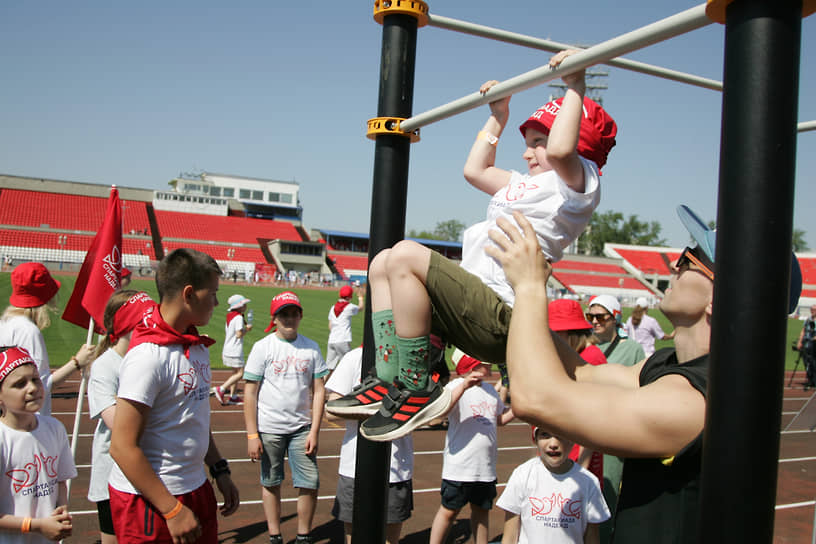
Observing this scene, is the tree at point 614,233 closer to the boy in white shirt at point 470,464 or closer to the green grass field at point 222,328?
the green grass field at point 222,328

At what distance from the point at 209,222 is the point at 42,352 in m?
58.8

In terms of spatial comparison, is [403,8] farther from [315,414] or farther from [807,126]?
[315,414]

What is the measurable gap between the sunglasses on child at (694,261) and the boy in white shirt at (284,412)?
350 centimetres

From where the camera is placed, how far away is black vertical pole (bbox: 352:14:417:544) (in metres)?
2.37

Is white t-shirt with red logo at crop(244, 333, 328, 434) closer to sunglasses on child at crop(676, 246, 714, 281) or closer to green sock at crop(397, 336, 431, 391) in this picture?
green sock at crop(397, 336, 431, 391)

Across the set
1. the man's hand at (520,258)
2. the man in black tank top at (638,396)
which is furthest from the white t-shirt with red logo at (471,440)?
the man's hand at (520,258)

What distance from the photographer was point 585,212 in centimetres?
197

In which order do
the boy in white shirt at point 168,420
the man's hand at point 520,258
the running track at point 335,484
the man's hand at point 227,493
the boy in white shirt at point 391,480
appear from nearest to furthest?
the man's hand at point 520,258
the boy in white shirt at point 168,420
the man's hand at point 227,493
the boy in white shirt at point 391,480
the running track at point 335,484

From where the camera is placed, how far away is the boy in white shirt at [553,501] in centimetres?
329

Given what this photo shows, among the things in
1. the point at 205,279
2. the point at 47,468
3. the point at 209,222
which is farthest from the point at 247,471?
the point at 209,222

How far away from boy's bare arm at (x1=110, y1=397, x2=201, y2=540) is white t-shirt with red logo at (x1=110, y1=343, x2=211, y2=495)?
0.17ft

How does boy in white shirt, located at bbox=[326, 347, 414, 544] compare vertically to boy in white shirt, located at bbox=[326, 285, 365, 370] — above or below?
below

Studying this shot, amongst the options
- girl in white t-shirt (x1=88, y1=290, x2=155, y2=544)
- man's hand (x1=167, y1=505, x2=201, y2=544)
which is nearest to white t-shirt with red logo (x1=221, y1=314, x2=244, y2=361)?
girl in white t-shirt (x1=88, y1=290, x2=155, y2=544)

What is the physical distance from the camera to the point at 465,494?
4.53 m
